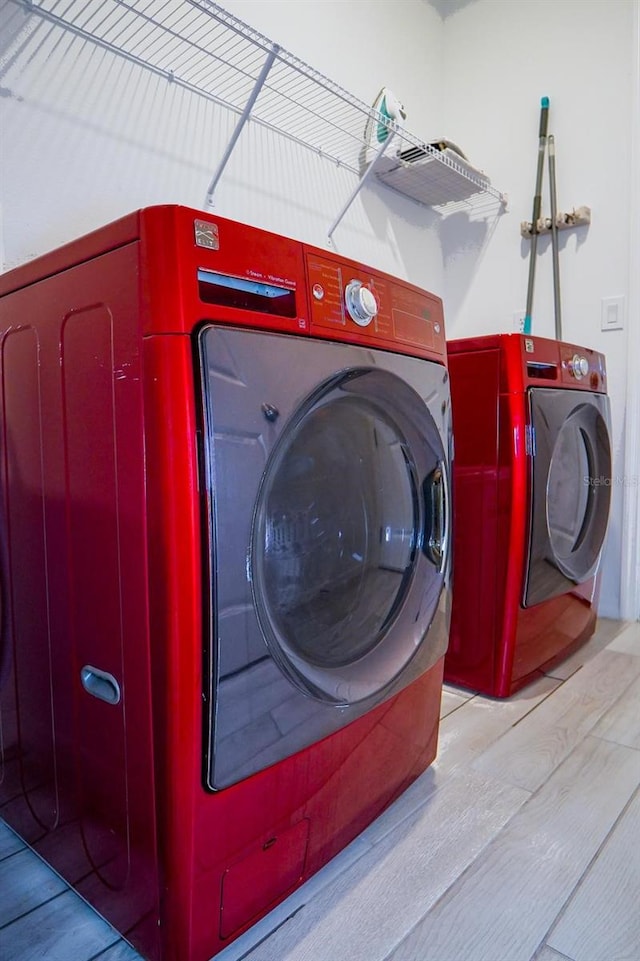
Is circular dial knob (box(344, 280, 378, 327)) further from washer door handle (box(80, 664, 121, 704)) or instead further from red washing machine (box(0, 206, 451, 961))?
washer door handle (box(80, 664, 121, 704))

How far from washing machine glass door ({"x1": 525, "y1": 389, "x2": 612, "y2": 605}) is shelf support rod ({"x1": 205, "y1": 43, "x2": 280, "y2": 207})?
100 centimetres

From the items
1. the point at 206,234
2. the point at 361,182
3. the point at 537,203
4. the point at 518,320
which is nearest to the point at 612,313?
the point at 518,320

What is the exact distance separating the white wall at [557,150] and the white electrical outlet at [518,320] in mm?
19

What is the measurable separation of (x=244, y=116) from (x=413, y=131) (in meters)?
1.19

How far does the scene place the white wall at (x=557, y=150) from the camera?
2.12 m

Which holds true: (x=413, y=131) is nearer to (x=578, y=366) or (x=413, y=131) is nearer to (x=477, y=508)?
(x=578, y=366)

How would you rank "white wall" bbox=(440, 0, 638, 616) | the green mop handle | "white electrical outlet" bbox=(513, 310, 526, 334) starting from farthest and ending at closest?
"white electrical outlet" bbox=(513, 310, 526, 334)
the green mop handle
"white wall" bbox=(440, 0, 638, 616)

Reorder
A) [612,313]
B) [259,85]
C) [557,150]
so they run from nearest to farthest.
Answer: [259,85], [612,313], [557,150]

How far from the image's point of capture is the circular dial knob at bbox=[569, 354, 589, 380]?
167cm

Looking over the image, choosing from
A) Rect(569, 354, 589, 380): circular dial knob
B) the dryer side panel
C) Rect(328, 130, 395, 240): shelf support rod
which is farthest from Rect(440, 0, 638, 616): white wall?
the dryer side panel

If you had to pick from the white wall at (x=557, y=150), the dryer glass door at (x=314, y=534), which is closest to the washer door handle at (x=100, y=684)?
the dryer glass door at (x=314, y=534)

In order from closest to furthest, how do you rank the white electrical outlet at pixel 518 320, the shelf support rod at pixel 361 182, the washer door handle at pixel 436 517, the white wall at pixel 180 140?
1. the washer door handle at pixel 436 517
2. the white wall at pixel 180 140
3. the shelf support rod at pixel 361 182
4. the white electrical outlet at pixel 518 320

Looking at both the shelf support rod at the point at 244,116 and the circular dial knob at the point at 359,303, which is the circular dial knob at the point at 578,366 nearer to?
the circular dial knob at the point at 359,303

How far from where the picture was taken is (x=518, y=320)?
2.39 metres
